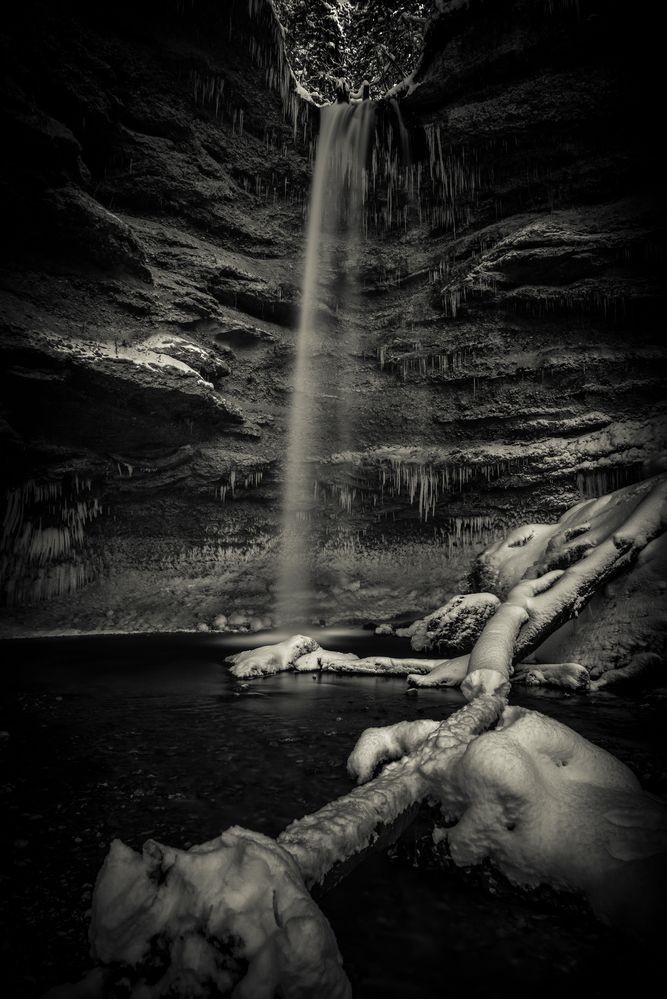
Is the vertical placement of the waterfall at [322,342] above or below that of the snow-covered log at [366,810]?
above

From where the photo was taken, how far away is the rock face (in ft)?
39.9

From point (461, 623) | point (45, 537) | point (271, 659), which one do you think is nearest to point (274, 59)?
point (45, 537)

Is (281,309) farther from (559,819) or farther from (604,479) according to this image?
(559,819)

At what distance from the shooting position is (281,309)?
1552 cm

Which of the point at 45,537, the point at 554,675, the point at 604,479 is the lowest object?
the point at 554,675

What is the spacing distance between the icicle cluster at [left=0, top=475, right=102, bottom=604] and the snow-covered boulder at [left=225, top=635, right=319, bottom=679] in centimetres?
759

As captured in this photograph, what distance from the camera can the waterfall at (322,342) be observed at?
612 inches

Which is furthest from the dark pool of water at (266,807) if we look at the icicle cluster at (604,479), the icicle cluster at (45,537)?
Result: the icicle cluster at (604,479)

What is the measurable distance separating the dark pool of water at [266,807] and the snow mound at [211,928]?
1.98 ft

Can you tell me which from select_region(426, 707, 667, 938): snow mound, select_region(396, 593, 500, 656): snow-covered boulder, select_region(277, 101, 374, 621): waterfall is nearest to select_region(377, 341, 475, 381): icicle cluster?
select_region(277, 101, 374, 621): waterfall

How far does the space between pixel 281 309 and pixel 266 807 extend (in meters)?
15.3

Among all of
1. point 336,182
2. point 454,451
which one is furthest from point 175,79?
point 454,451

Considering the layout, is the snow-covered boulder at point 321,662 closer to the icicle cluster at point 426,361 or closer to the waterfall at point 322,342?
the waterfall at point 322,342

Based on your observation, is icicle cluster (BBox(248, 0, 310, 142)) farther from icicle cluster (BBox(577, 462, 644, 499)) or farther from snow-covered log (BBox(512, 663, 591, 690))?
snow-covered log (BBox(512, 663, 591, 690))
